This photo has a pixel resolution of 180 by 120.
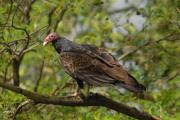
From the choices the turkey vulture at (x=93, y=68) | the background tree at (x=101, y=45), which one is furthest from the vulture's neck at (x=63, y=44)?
the background tree at (x=101, y=45)

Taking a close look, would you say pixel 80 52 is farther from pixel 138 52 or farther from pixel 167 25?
pixel 138 52

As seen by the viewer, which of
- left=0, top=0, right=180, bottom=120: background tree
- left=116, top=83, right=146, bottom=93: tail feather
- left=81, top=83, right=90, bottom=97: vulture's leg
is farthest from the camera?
left=0, top=0, right=180, bottom=120: background tree

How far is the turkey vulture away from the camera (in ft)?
20.1

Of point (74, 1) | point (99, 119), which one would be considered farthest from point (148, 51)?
point (99, 119)

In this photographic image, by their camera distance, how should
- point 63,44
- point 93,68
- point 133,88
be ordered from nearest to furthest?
point 133,88 < point 93,68 < point 63,44

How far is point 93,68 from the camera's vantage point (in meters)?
6.30

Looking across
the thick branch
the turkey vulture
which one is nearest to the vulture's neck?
the turkey vulture

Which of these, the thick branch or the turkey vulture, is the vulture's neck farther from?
the thick branch

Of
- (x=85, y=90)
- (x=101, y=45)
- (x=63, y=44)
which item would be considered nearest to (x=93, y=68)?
(x=85, y=90)

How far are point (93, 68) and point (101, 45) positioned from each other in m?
3.50

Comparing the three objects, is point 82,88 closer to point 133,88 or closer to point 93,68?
point 93,68

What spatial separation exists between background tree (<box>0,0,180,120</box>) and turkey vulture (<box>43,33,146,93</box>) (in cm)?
71

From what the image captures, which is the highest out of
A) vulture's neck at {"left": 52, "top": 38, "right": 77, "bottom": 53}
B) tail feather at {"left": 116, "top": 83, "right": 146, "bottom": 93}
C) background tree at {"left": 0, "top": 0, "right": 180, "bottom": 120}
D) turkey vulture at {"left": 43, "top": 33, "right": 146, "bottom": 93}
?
vulture's neck at {"left": 52, "top": 38, "right": 77, "bottom": 53}

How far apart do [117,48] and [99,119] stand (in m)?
2.75
